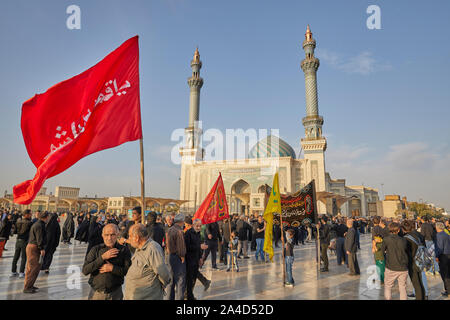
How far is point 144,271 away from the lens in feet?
8.03

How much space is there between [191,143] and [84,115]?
41256 millimetres

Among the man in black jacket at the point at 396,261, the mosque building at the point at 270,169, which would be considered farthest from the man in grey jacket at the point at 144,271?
the mosque building at the point at 270,169

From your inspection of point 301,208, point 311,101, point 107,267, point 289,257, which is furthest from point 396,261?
point 311,101

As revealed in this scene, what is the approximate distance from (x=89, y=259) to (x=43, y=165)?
1.49 m

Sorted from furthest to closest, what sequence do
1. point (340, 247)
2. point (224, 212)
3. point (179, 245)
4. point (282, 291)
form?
point (340, 247) → point (224, 212) → point (282, 291) → point (179, 245)

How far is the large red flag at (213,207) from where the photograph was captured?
6354mm

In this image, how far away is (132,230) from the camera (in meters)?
2.50

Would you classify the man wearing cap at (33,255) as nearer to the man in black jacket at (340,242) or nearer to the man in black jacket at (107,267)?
the man in black jacket at (107,267)

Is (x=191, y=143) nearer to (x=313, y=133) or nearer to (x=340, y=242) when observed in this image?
(x=313, y=133)

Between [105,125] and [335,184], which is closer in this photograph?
[105,125]

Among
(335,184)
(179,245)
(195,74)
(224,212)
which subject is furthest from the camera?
(195,74)

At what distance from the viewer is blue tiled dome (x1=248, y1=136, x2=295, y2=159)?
1722 inches
